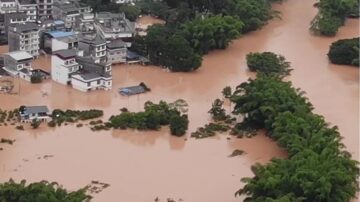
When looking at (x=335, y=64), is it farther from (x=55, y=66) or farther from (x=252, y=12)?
(x=55, y=66)

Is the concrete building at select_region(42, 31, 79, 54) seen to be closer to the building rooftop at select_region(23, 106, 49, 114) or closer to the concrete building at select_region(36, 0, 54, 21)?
the concrete building at select_region(36, 0, 54, 21)

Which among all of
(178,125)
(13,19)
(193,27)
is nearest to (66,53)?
(13,19)

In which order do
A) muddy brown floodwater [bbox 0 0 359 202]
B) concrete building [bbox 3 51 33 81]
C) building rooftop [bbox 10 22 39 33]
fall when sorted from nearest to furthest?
muddy brown floodwater [bbox 0 0 359 202]
concrete building [bbox 3 51 33 81]
building rooftop [bbox 10 22 39 33]

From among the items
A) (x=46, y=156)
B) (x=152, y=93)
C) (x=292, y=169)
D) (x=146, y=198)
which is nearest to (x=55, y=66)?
(x=152, y=93)

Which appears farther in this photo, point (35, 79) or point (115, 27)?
point (115, 27)

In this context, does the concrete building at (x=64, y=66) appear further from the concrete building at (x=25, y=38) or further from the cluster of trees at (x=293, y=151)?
the cluster of trees at (x=293, y=151)

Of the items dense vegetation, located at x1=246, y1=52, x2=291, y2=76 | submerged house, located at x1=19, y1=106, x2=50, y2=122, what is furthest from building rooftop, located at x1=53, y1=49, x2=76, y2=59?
dense vegetation, located at x1=246, y1=52, x2=291, y2=76

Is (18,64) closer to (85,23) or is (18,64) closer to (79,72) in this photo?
(79,72)
